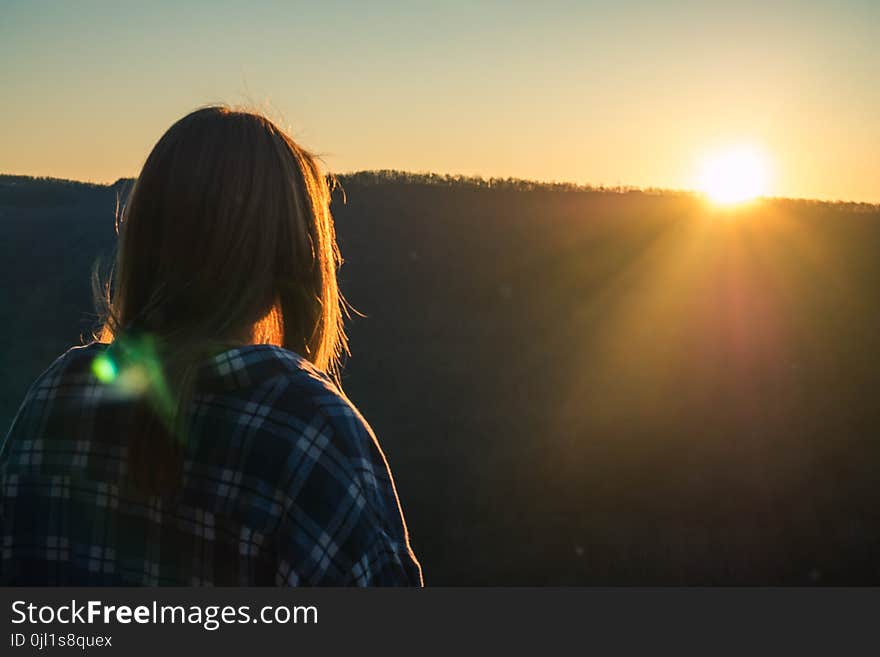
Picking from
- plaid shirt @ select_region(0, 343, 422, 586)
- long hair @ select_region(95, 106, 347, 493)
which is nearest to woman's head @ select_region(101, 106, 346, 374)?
long hair @ select_region(95, 106, 347, 493)

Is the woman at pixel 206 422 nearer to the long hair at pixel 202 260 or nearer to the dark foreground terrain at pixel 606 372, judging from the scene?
the long hair at pixel 202 260

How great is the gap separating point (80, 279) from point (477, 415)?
12.6 m

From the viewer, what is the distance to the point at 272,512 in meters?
1.63

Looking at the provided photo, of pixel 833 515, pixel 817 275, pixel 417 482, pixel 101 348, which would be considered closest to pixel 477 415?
pixel 417 482

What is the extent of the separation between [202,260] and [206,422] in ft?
1.07

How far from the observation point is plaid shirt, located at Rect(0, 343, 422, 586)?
162cm

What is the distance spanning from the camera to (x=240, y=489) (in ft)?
5.32

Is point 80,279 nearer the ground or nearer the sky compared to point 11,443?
nearer the sky

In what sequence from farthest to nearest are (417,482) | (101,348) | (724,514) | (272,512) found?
(417,482), (724,514), (101,348), (272,512)

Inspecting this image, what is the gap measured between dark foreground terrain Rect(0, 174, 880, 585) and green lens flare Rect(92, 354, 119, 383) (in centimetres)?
841

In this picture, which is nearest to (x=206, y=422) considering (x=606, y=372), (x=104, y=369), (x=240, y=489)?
(x=240, y=489)

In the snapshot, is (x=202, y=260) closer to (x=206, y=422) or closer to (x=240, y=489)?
(x=206, y=422)

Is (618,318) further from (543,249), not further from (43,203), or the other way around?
(43,203)

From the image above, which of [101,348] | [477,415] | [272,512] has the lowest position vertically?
[272,512]
